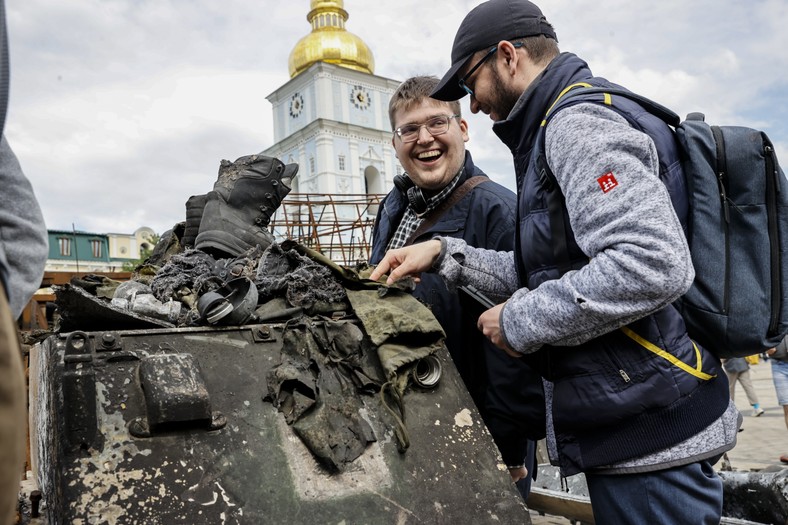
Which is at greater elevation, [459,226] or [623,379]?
[459,226]

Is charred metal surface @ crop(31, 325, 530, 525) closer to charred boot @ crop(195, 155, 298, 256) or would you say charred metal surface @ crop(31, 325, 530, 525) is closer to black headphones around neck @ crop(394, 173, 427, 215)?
black headphones around neck @ crop(394, 173, 427, 215)

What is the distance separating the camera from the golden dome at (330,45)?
3853 cm

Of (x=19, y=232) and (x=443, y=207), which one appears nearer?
(x=19, y=232)

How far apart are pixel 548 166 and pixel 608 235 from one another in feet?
0.96

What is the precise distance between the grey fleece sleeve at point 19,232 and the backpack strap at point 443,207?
1688 millimetres

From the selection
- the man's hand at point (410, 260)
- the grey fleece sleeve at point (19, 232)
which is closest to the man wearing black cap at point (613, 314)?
the man's hand at point (410, 260)

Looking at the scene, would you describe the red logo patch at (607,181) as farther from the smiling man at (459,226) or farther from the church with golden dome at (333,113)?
the church with golden dome at (333,113)

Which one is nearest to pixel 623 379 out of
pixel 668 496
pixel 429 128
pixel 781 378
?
pixel 668 496

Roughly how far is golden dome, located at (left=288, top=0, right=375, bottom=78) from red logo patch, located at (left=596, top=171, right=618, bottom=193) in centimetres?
3767

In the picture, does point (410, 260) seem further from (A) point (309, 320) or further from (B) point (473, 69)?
(B) point (473, 69)

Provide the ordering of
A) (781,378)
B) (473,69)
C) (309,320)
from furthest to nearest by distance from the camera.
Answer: (781,378) → (309,320) → (473,69)

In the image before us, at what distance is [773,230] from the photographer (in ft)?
5.56

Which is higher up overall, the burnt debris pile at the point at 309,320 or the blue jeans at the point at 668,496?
the burnt debris pile at the point at 309,320

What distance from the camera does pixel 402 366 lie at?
210 cm
